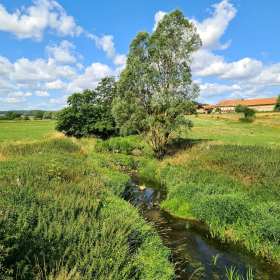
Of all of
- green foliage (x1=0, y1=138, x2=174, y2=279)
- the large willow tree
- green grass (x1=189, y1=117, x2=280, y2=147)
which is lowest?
green grass (x1=189, y1=117, x2=280, y2=147)

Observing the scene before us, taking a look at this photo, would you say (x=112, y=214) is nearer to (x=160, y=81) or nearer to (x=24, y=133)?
(x=160, y=81)

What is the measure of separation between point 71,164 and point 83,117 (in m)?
23.9

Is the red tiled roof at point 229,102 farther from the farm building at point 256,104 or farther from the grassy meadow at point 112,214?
the grassy meadow at point 112,214

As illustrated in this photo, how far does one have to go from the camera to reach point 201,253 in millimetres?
7867

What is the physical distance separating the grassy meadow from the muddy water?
1.45 feet

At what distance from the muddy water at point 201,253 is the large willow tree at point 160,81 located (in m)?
10.8

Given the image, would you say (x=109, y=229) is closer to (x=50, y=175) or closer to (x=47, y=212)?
(x=47, y=212)

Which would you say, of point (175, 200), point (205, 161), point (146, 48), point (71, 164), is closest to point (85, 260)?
point (175, 200)

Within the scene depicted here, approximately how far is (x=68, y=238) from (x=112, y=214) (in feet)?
6.64

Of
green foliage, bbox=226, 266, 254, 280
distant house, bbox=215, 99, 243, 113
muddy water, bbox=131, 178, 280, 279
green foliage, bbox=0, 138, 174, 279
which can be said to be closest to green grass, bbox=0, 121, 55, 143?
green foliage, bbox=0, 138, 174, 279

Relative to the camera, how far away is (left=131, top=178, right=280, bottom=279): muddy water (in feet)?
22.3

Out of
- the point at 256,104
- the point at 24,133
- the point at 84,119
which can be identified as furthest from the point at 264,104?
the point at 24,133

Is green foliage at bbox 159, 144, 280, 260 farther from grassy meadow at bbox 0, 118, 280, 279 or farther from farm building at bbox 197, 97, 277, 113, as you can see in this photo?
farm building at bbox 197, 97, 277, 113

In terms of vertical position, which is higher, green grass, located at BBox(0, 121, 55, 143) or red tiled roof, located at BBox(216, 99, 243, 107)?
red tiled roof, located at BBox(216, 99, 243, 107)
